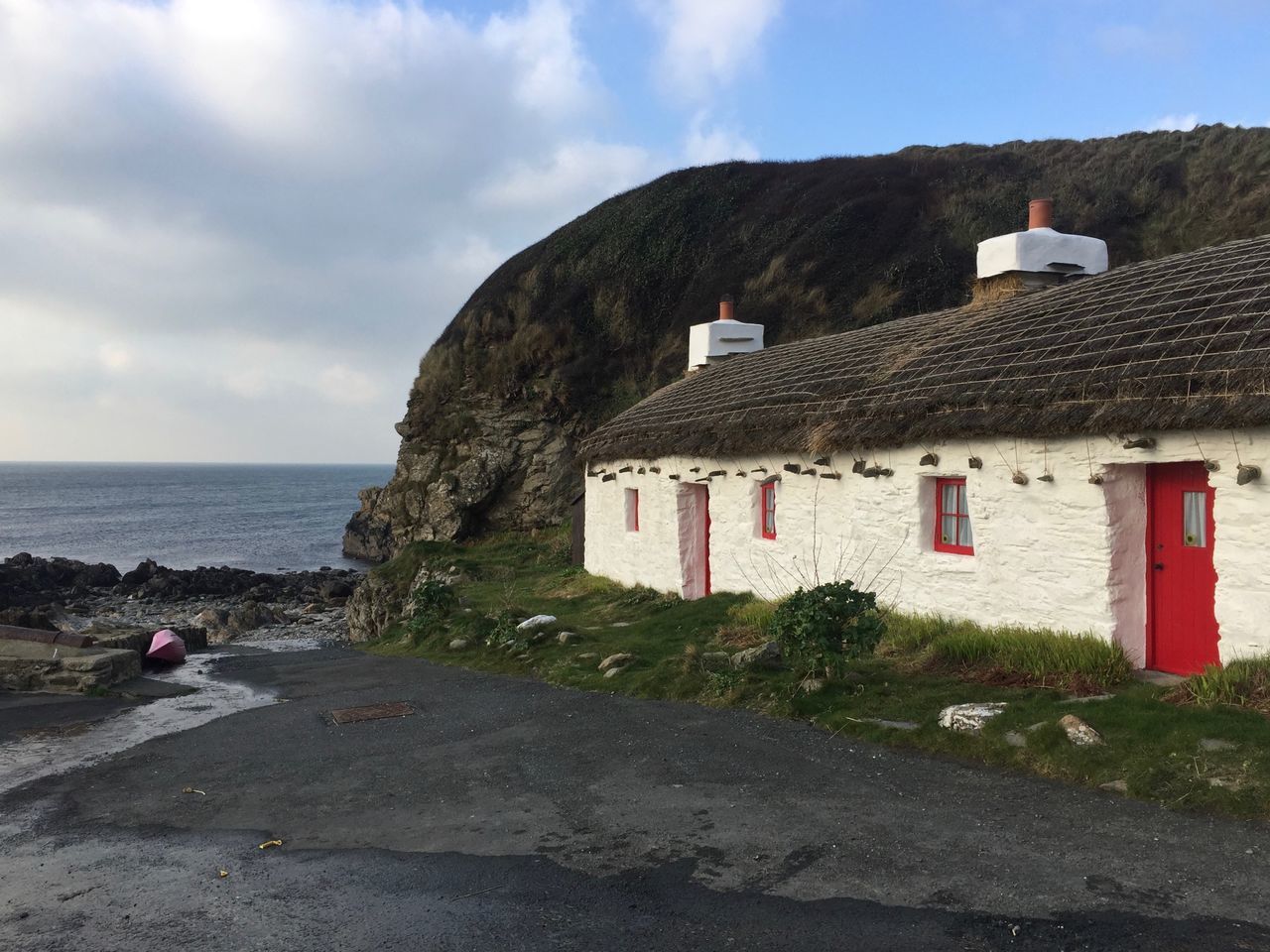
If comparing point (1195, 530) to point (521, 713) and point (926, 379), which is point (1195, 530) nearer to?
point (926, 379)

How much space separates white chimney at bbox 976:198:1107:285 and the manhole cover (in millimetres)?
10820

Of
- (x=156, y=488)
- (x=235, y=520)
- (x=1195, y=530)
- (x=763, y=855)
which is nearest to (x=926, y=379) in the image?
(x=1195, y=530)

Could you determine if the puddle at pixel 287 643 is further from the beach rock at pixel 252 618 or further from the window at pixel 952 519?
the window at pixel 952 519

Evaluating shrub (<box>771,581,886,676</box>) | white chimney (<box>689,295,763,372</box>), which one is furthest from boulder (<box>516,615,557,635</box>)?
white chimney (<box>689,295,763,372</box>)

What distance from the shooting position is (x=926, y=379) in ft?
37.9

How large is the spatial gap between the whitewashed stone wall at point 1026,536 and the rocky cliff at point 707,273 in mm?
17844

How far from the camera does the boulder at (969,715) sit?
25.0 ft

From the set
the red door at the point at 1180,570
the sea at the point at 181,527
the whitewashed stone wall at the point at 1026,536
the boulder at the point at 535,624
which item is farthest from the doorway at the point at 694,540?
the sea at the point at 181,527

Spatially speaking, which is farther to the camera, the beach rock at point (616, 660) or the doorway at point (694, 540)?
the doorway at point (694, 540)

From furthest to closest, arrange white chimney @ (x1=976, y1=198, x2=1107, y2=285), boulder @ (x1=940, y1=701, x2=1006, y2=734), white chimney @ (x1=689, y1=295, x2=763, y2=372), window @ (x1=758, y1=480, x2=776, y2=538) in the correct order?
1. white chimney @ (x1=689, y1=295, x2=763, y2=372)
2. window @ (x1=758, y1=480, x2=776, y2=538)
3. white chimney @ (x1=976, y1=198, x2=1107, y2=285)
4. boulder @ (x1=940, y1=701, x2=1006, y2=734)

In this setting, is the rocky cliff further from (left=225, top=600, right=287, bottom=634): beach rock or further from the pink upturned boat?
the pink upturned boat

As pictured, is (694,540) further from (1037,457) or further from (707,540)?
(1037,457)

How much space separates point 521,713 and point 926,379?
6.43 m

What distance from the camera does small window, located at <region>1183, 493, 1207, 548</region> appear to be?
8.59 metres
